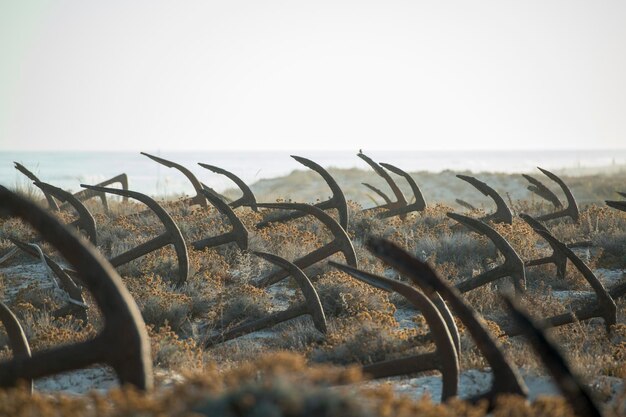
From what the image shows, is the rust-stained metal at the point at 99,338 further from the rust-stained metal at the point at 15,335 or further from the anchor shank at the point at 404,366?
the anchor shank at the point at 404,366

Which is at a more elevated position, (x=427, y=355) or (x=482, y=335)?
(x=482, y=335)

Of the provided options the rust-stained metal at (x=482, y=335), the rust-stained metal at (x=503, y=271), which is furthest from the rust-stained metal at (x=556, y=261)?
the rust-stained metal at (x=482, y=335)

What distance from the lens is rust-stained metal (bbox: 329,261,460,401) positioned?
127 inches

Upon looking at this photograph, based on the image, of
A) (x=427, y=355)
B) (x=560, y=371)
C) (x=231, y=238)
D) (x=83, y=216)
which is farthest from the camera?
(x=83, y=216)

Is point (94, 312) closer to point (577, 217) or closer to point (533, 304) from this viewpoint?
point (533, 304)

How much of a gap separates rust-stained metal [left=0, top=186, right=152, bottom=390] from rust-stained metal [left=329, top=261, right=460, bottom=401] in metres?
1.29

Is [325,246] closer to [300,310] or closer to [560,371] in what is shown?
[300,310]

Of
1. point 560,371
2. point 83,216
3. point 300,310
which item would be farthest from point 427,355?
point 83,216

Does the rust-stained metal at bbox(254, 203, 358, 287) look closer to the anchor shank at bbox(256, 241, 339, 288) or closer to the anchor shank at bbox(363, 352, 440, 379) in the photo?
the anchor shank at bbox(256, 241, 339, 288)

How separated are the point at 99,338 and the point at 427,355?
1.76 m

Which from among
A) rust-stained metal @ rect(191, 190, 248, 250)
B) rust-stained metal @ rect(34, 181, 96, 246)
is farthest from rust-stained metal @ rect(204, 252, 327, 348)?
rust-stained metal @ rect(34, 181, 96, 246)

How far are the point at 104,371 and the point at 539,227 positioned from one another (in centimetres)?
410

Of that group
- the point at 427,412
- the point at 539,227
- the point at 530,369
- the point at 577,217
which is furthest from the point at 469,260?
the point at 427,412

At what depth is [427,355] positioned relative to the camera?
3.49 metres
